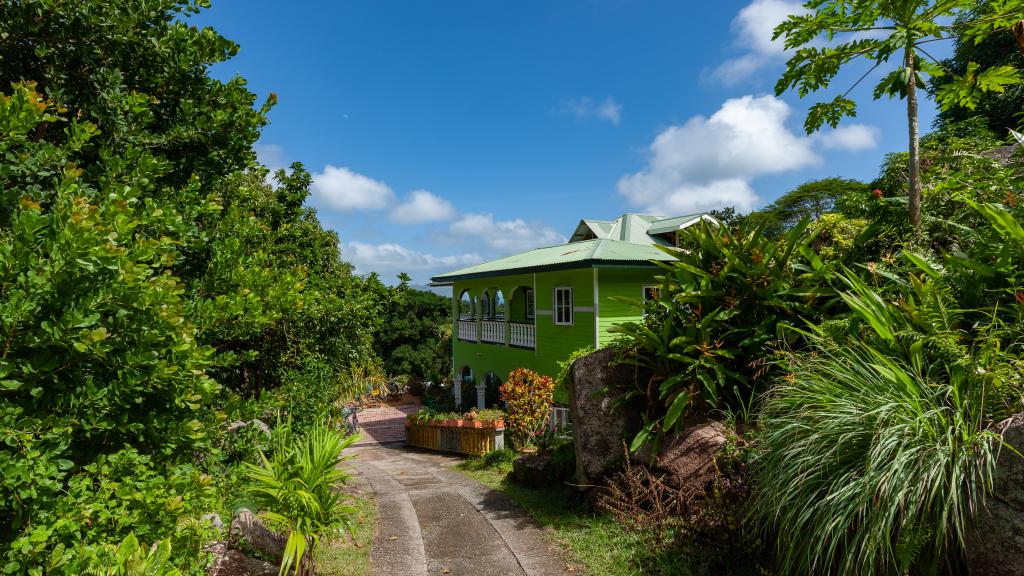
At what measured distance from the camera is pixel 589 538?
6.21m

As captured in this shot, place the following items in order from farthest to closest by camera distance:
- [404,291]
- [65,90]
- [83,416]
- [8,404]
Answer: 1. [404,291]
2. [65,90]
3. [83,416]
4. [8,404]

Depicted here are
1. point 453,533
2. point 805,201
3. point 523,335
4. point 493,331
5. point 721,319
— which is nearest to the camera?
point 721,319

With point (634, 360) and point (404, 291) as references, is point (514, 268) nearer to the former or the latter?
point (404, 291)

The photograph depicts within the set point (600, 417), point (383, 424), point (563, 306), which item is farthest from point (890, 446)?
point (383, 424)

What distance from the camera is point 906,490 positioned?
10.9 feet

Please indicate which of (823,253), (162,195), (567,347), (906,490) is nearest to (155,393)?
(162,195)

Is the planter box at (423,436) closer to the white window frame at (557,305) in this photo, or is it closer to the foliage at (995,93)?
the white window frame at (557,305)

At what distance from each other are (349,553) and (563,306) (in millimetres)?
12458

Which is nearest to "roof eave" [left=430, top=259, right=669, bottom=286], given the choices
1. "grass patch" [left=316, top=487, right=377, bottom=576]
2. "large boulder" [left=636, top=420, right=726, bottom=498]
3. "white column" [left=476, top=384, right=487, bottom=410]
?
"white column" [left=476, top=384, right=487, bottom=410]

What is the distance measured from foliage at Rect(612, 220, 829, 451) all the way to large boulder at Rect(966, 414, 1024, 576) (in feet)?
Result: 8.91

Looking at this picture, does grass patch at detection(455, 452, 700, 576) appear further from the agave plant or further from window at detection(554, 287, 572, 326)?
window at detection(554, 287, 572, 326)

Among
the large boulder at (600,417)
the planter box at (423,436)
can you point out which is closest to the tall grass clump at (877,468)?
the large boulder at (600,417)

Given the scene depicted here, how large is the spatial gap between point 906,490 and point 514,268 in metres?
15.7

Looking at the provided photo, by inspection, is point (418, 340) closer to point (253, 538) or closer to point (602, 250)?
point (602, 250)
